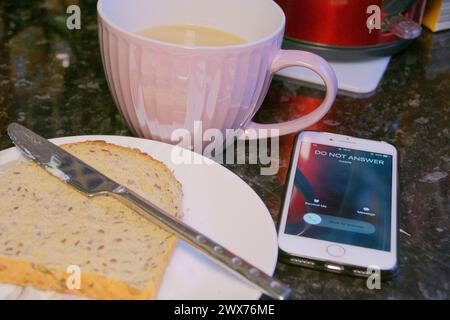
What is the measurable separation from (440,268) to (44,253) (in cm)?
34

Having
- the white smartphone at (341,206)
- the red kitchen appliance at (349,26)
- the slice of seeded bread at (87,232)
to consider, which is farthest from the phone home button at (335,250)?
the red kitchen appliance at (349,26)

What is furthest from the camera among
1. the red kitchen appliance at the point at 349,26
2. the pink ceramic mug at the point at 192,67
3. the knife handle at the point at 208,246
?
the red kitchen appliance at the point at 349,26

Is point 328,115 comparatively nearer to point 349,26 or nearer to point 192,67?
point 349,26

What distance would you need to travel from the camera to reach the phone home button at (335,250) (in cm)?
49

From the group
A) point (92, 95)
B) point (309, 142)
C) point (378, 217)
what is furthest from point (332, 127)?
point (92, 95)

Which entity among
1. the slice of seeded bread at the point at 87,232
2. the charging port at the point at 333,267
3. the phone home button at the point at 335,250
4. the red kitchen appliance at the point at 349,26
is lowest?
the charging port at the point at 333,267

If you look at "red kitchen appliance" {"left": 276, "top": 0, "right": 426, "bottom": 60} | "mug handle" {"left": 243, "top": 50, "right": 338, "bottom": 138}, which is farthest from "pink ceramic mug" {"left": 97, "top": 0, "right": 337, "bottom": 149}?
"red kitchen appliance" {"left": 276, "top": 0, "right": 426, "bottom": 60}

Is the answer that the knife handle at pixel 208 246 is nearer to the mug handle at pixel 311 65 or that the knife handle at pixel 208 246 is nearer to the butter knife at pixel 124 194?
the butter knife at pixel 124 194

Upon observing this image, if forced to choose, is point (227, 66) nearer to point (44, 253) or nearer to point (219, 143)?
point (219, 143)

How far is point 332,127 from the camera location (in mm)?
700

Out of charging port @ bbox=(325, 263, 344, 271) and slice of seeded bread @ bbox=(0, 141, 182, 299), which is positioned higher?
slice of seeded bread @ bbox=(0, 141, 182, 299)

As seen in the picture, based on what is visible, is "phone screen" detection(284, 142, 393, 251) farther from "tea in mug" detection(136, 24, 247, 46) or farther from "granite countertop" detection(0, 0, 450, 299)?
"tea in mug" detection(136, 24, 247, 46)

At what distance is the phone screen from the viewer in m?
0.51

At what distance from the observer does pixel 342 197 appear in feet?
1.82
